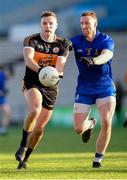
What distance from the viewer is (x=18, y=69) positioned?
130 feet

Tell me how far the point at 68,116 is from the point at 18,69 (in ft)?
23.5

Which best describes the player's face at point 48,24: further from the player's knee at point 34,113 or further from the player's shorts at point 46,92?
A: the player's knee at point 34,113

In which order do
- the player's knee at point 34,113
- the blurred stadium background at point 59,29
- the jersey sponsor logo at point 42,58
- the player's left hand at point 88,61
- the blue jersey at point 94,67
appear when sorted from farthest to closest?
the blurred stadium background at point 59,29 → the blue jersey at point 94,67 → the jersey sponsor logo at point 42,58 → the player's left hand at point 88,61 → the player's knee at point 34,113

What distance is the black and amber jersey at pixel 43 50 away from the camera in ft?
42.3

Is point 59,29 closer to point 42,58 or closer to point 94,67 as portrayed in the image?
point 94,67

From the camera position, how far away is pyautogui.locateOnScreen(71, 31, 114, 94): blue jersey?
43.4 feet

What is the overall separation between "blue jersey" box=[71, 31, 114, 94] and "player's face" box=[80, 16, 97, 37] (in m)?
0.19

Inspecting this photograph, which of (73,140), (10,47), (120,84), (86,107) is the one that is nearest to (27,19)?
(10,47)

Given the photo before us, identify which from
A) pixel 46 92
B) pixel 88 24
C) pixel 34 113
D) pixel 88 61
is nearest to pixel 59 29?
pixel 88 24

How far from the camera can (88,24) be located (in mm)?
13047

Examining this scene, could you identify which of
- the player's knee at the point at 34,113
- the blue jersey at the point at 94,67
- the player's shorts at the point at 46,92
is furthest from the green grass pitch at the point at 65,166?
the blue jersey at the point at 94,67

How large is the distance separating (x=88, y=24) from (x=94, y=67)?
2.29ft

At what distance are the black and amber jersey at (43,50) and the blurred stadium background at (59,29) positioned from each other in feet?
76.1

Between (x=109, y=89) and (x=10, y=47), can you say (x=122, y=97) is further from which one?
(x=109, y=89)
